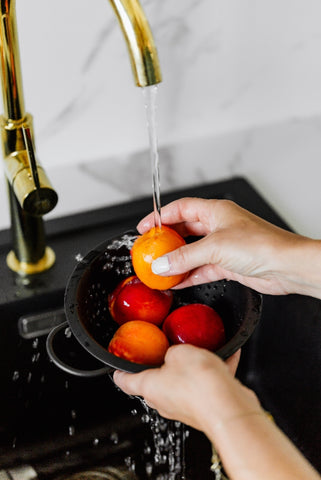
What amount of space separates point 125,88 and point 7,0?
35cm

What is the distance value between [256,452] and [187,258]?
219mm

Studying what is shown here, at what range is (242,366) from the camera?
970mm

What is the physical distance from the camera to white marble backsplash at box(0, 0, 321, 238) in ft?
3.04

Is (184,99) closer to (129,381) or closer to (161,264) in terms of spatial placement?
(161,264)

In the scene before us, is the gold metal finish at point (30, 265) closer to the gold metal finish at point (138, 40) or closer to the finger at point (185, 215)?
the finger at point (185, 215)

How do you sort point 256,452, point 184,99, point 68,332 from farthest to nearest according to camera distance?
1. point 184,99
2. point 68,332
3. point 256,452

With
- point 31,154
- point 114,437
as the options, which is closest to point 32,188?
point 31,154

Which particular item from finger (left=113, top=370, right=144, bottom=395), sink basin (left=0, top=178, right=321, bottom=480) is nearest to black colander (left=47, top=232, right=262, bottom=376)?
finger (left=113, top=370, right=144, bottom=395)

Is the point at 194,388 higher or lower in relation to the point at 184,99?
lower

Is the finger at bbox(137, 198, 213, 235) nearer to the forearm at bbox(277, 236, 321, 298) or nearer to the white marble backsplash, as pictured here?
the forearm at bbox(277, 236, 321, 298)

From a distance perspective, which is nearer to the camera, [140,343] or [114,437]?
[140,343]

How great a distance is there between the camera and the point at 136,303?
0.71 m

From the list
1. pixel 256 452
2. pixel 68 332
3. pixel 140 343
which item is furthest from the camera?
pixel 68 332

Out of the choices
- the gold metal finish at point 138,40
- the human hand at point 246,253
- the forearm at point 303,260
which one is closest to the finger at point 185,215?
the human hand at point 246,253
